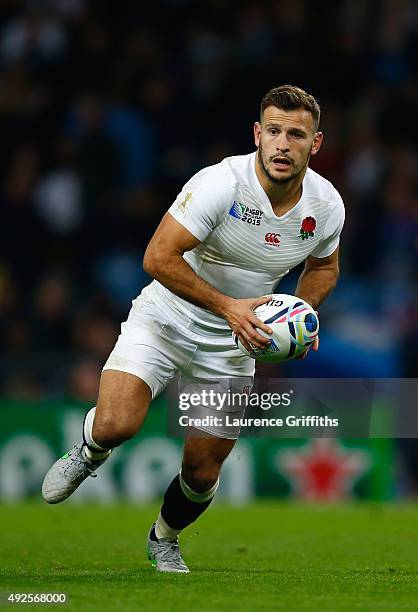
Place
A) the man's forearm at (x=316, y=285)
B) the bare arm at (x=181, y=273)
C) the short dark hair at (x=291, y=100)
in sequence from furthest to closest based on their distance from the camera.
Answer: the man's forearm at (x=316, y=285) → the short dark hair at (x=291, y=100) → the bare arm at (x=181, y=273)

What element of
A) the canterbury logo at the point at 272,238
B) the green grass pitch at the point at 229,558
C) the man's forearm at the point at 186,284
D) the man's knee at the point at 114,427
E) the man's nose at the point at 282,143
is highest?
the man's nose at the point at 282,143

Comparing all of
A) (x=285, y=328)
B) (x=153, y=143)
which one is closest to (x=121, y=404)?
(x=285, y=328)

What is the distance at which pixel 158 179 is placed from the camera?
14.2 m

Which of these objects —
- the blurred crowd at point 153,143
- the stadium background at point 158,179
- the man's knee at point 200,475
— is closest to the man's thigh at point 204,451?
the man's knee at point 200,475

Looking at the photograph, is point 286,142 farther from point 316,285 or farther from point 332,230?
point 316,285

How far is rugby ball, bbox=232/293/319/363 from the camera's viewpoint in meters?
6.54

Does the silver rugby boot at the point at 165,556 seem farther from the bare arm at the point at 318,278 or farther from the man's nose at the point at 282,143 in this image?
the man's nose at the point at 282,143

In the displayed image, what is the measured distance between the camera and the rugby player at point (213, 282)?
6703 mm

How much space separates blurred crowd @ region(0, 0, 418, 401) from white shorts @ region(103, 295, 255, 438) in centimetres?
548

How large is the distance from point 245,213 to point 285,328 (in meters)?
0.70

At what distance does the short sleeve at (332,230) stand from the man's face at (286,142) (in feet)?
1.39

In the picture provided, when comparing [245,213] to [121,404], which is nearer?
[121,404]

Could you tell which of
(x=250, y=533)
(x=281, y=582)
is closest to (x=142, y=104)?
(x=250, y=533)

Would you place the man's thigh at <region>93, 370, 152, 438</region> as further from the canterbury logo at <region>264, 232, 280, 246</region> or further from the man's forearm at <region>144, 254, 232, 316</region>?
the canterbury logo at <region>264, 232, 280, 246</region>
